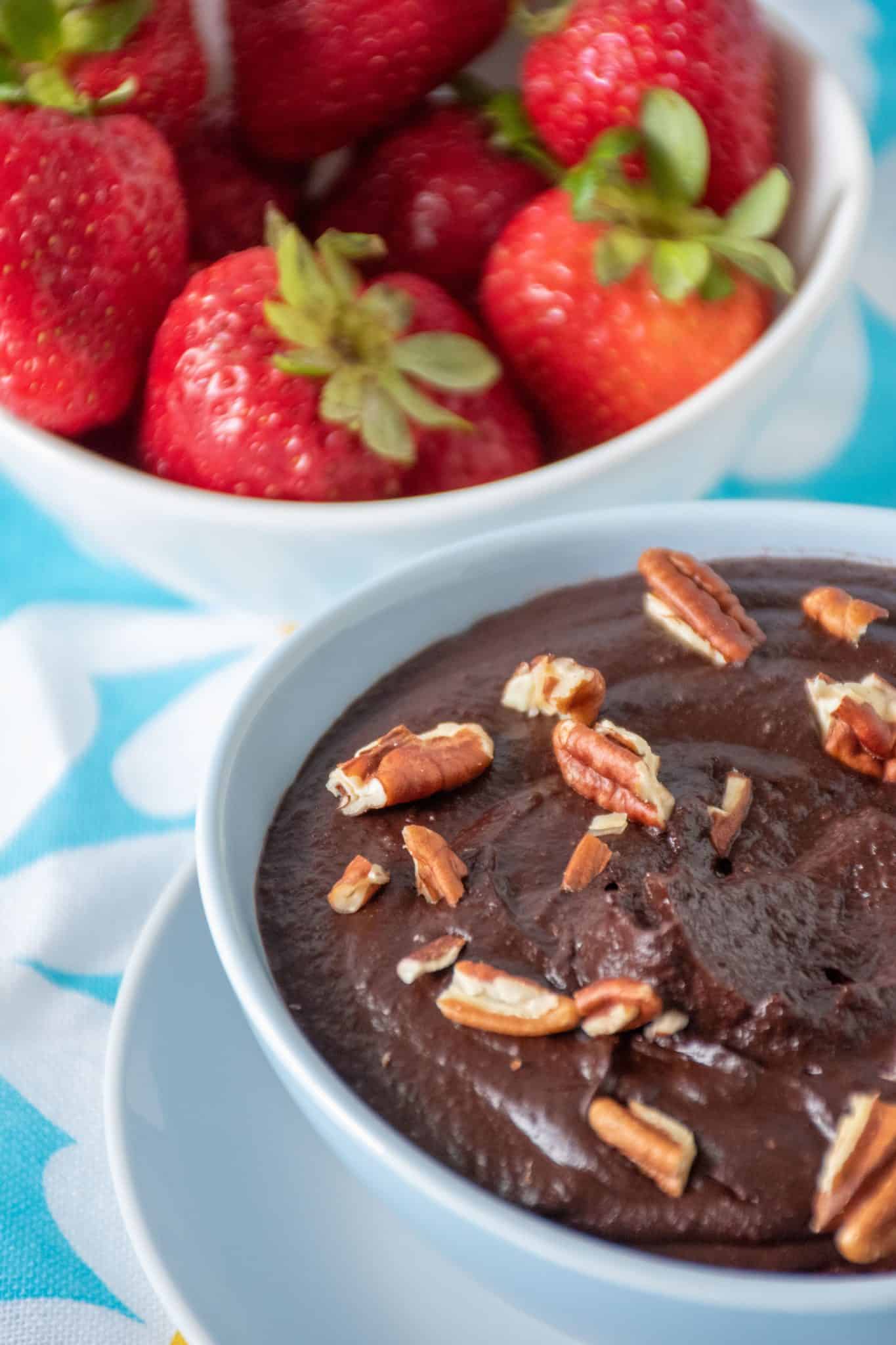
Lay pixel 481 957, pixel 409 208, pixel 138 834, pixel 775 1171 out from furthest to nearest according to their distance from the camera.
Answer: pixel 409 208 → pixel 138 834 → pixel 481 957 → pixel 775 1171

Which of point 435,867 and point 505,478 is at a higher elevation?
point 435,867

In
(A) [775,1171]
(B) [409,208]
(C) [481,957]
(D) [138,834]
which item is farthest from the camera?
(B) [409,208]

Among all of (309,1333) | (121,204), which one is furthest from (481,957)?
(121,204)

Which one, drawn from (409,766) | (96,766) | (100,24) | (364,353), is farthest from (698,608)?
(100,24)

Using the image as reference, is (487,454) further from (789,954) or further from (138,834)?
(789,954)

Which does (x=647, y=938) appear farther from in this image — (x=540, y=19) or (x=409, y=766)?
(x=540, y=19)

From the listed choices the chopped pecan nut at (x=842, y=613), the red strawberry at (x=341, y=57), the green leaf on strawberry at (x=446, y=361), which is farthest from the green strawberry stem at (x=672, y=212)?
the chopped pecan nut at (x=842, y=613)
